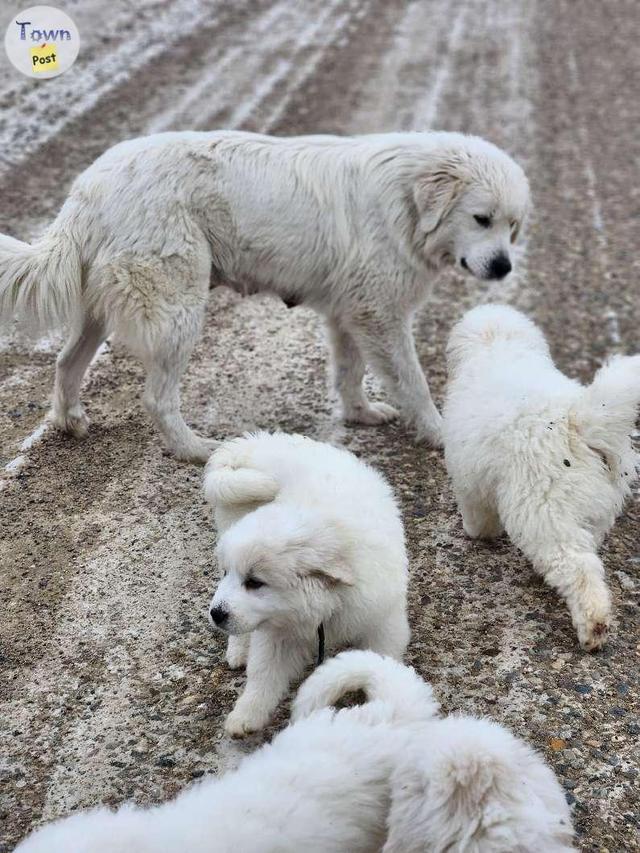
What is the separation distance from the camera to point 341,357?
19.5 ft

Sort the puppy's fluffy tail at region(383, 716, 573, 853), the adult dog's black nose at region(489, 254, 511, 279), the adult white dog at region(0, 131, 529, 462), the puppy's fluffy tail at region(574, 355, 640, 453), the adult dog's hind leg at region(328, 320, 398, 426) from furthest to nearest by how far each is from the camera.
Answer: the adult dog's hind leg at region(328, 320, 398, 426), the adult dog's black nose at region(489, 254, 511, 279), the adult white dog at region(0, 131, 529, 462), the puppy's fluffy tail at region(574, 355, 640, 453), the puppy's fluffy tail at region(383, 716, 573, 853)

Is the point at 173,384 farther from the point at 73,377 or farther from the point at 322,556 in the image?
the point at 322,556

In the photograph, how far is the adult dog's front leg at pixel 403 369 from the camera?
18.6 ft

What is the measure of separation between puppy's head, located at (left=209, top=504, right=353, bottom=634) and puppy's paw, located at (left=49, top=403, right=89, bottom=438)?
7.69 ft

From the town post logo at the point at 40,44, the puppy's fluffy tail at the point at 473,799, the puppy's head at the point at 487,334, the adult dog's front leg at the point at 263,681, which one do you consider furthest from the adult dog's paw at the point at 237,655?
the town post logo at the point at 40,44

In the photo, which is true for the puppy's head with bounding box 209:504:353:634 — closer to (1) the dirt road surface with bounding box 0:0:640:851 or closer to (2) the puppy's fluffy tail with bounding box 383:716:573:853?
(1) the dirt road surface with bounding box 0:0:640:851

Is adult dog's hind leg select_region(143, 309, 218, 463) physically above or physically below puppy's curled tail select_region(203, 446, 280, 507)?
below

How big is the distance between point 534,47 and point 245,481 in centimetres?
1271

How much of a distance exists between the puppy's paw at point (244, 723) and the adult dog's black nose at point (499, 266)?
3188mm

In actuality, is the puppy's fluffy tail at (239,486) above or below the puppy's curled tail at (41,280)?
below

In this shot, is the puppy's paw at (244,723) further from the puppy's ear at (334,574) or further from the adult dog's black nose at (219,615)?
the puppy's ear at (334,574)

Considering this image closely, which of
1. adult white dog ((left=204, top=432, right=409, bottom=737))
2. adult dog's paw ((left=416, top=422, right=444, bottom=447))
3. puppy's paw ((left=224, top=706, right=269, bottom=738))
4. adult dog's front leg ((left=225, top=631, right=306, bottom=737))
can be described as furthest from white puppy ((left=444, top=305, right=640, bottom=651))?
puppy's paw ((left=224, top=706, right=269, bottom=738))

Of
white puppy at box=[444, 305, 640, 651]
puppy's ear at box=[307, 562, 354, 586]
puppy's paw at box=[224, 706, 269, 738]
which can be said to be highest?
puppy's ear at box=[307, 562, 354, 586]

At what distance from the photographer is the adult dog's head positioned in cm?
547
